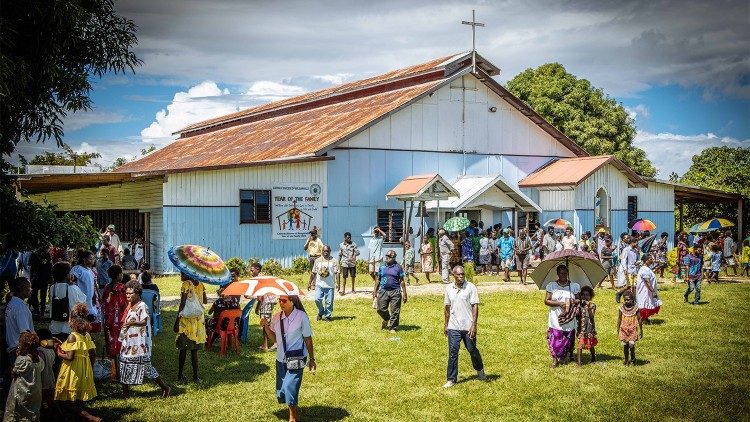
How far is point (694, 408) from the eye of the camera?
33.3 feet

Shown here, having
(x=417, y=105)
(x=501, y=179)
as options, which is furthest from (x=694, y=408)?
(x=417, y=105)

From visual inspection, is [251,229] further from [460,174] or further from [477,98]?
[477,98]

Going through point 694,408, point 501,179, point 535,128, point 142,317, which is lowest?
point 694,408

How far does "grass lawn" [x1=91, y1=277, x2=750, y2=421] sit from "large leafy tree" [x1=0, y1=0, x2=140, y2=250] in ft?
8.69

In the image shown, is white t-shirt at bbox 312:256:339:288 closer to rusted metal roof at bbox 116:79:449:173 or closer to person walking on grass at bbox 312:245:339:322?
person walking on grass at bbox 312:245:339:322

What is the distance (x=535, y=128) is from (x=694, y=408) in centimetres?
2400

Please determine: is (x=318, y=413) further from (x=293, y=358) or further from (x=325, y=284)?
(x=325, y=284)

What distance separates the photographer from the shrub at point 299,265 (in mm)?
27031

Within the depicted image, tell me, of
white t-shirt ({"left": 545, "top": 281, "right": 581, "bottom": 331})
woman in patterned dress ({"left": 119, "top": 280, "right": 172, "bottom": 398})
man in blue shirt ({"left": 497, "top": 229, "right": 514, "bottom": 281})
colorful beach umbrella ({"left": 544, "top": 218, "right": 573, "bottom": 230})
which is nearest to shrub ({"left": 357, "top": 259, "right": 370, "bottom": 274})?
man in blue shirt ({"left": 497, "top": 229, "right": 514, "bottom": 281})

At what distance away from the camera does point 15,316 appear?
31.9ft

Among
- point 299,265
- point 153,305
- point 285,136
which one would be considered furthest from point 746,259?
point 153,305

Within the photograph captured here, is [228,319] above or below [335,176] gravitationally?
below

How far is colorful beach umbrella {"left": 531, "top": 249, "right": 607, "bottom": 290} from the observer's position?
Result: 12491mm

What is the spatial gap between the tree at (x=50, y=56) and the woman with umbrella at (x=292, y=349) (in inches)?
180
